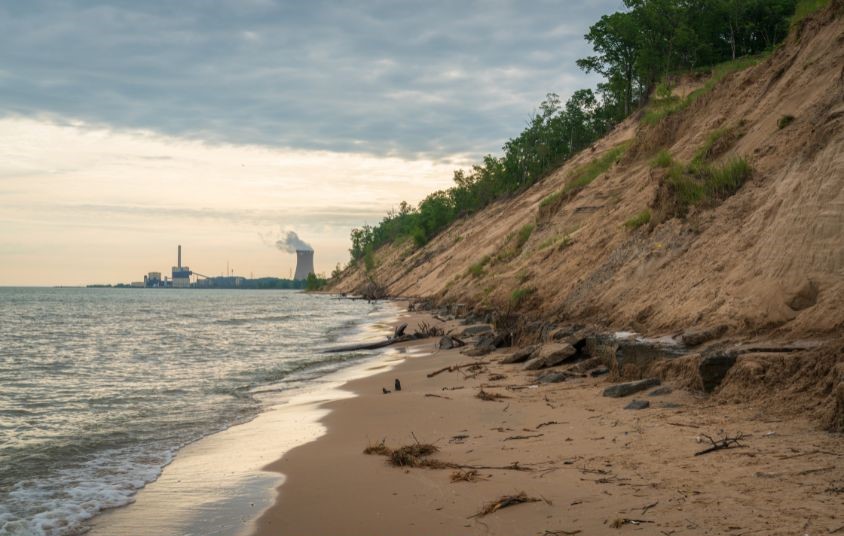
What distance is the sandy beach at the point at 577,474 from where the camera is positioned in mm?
5023

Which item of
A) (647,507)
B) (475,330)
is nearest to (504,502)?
(647,507)

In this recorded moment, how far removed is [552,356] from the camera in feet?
43.2

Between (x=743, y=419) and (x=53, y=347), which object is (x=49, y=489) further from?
(x=53, y=347)

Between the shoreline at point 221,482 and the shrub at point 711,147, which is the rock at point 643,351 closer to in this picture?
the shoreline at point 221,482

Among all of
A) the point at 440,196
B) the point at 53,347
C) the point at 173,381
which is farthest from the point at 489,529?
the point at 440,196

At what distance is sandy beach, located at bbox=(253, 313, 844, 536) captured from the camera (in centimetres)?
502

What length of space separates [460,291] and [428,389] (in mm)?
28231

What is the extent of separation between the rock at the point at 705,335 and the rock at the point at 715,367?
1.13 m

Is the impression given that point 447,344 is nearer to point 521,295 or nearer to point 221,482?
point 521,295

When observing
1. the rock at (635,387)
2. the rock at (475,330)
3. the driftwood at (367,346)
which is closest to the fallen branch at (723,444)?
the rock at (635,387)

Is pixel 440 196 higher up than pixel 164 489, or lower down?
higher up

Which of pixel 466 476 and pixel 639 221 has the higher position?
pixel 639 221

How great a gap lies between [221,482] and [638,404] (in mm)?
5507

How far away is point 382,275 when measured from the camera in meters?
103
